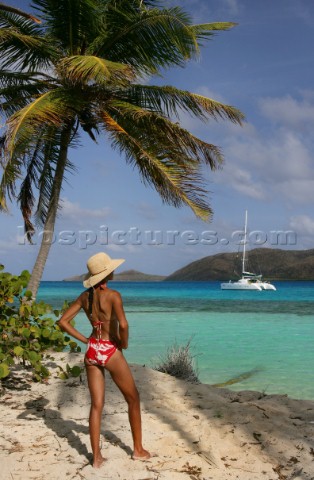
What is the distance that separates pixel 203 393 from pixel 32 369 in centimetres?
233

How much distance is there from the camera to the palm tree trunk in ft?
34.1

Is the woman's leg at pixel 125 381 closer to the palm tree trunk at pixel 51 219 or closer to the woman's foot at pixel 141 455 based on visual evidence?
the woman's foot at pixel 141 455

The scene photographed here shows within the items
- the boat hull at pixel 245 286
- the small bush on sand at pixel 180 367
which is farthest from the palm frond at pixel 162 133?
the boat hull at pixel 245 286

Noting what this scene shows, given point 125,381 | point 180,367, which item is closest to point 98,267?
point 125,381

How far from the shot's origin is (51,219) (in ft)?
36.2

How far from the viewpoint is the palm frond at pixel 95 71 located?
370 inches

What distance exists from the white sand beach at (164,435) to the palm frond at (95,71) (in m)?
5.29

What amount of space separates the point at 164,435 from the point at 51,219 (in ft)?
21.5

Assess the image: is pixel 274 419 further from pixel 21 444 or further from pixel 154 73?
pixel 154 73

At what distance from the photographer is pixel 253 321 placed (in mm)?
26062

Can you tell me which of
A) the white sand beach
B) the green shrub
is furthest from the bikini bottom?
the green shrub

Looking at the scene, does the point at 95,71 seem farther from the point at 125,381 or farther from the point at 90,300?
the point at 125,381

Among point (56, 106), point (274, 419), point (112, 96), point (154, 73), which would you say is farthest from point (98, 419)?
point (154, 73)

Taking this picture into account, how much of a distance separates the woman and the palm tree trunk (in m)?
6.00
